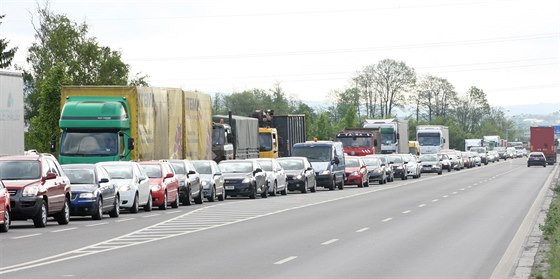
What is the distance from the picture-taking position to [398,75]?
18012 cm

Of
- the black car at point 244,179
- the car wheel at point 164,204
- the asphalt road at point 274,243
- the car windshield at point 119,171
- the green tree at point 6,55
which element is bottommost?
the asphalt road at point 274,243

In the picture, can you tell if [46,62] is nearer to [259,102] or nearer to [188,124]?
[188,124]

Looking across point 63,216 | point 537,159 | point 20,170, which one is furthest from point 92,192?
point 537,159

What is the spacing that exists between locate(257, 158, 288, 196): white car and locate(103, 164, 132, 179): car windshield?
1413cm

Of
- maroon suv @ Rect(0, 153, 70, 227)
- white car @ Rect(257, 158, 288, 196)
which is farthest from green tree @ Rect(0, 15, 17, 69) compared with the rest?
maroon suv @ Rect(0, 153, 70, 227)

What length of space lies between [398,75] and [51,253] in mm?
160778

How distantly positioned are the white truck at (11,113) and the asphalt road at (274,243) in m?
2.08

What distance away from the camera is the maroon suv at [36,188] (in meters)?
28.6

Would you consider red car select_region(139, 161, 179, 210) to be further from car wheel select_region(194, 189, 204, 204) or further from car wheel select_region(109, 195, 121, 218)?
car wheel select_region(109, 195, 121, 218)

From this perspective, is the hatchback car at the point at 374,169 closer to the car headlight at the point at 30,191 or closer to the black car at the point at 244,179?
the black car at the point at 244,179

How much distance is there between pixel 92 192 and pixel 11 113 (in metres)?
2.94

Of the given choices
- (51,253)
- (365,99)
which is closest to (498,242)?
(51,253)

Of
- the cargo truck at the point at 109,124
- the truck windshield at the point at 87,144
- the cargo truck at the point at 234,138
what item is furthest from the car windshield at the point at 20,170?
the cargo truck at the point at 234,138

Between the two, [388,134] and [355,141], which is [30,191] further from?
[388,134]
